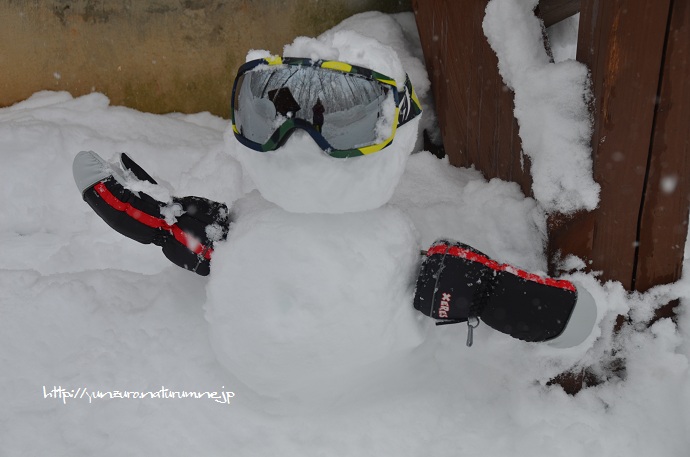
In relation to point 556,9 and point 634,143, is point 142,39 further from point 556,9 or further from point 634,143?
point 634,143

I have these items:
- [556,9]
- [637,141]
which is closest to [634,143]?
[637,141]

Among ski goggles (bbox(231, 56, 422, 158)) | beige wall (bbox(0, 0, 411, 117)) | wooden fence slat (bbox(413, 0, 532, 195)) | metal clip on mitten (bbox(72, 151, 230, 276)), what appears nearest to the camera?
ski goggles (bbox(231, 56, 422, 158))

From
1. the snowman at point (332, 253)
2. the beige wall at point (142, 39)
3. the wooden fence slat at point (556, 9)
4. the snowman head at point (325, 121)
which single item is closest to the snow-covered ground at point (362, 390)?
the snowman at point (332, 253)

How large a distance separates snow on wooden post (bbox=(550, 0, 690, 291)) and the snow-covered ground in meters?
0.08

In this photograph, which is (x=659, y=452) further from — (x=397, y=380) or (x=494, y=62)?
(x=494, y=62)

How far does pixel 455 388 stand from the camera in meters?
1.58

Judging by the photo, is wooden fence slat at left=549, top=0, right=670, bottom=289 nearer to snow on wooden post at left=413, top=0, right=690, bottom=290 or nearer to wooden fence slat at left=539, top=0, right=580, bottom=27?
snow on wooden post at left=413, top=0, right=690, bottom=290

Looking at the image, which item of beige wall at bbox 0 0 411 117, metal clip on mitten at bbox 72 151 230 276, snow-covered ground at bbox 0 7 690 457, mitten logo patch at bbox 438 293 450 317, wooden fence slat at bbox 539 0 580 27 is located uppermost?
wooden fence slat at bbox 539 0 580 27

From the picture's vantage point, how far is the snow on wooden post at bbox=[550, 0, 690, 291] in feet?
4.19

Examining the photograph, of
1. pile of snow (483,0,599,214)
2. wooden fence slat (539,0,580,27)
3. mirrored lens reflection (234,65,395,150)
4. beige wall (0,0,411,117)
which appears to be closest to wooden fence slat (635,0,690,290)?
pile of snow (483,0,599,214)

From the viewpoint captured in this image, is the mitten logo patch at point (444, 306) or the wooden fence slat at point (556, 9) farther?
the wooden fence slat at point (556, 9)

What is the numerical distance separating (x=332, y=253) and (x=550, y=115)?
584 millimetres

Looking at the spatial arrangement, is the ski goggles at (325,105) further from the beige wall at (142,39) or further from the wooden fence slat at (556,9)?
the beige wall at (142,39)

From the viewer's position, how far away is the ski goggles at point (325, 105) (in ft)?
4.03
